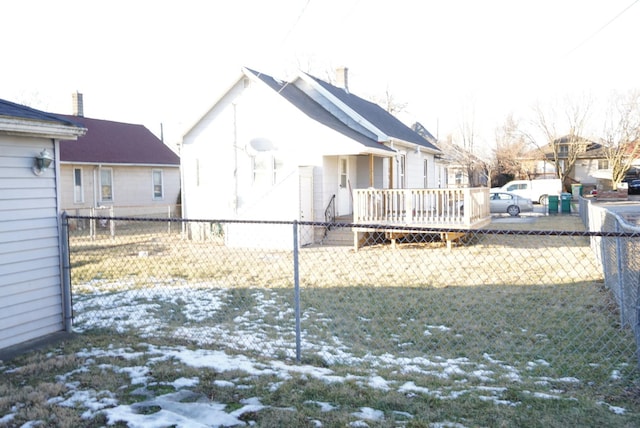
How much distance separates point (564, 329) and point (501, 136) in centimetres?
4354

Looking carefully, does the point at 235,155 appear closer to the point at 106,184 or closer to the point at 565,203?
the point at 106,184

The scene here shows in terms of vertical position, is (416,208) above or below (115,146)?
below

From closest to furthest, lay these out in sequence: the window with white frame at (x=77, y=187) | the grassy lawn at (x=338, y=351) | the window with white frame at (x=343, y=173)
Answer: the grassy lawn at (x=338, y=351) < the window with white frame at (x=343, y=173) < the window with white frame at (x=77, y=187)

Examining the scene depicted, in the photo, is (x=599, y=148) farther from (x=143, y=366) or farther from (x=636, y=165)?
(x=143, y=366)

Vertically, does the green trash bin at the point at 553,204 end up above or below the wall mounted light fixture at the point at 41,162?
below

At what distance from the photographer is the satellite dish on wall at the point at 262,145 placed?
690 inches

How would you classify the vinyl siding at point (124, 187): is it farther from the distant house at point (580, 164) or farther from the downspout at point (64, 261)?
the distant house at point (580, 164)

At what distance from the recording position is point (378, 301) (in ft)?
28.9

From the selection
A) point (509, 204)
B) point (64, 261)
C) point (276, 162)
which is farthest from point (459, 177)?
point (64, 261)

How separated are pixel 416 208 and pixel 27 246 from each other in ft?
36.1

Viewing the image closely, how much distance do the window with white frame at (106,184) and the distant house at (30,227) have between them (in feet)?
64.8

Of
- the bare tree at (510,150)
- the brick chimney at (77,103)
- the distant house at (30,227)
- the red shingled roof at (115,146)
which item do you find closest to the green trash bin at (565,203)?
the bare tree at (510,150)

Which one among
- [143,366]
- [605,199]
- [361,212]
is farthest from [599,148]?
[143,366]

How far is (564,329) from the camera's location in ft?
23.2
